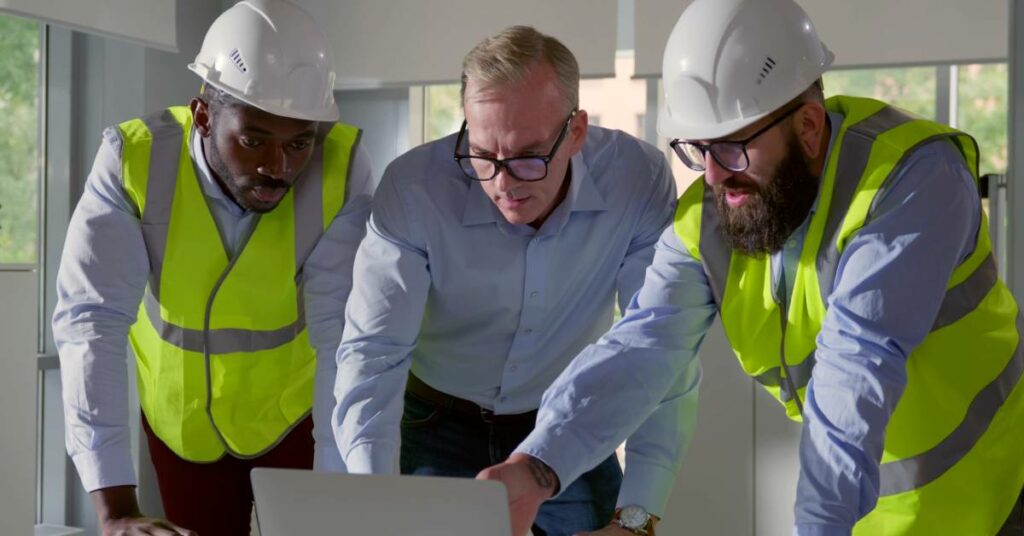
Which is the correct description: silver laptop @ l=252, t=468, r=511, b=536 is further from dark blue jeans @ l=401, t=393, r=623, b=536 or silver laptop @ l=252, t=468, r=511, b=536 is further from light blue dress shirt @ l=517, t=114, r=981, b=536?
dark blue jeans @ l=401, t=393, r=623, b=536

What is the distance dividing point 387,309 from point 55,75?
284cm

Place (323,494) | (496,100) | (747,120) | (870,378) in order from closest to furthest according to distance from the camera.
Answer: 1. (323,494)
2. (870,378)
3. (747,120)
4. (496,100)

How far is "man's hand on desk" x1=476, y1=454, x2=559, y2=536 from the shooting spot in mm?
1738

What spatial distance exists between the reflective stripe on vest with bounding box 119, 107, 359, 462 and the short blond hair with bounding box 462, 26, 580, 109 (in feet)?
1.58

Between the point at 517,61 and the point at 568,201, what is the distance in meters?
0.30

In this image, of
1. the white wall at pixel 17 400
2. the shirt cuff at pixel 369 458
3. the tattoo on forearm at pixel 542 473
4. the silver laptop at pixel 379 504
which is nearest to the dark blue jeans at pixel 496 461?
the shirt cuff at pixel 369 458

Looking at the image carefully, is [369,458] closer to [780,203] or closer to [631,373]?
[631,373]

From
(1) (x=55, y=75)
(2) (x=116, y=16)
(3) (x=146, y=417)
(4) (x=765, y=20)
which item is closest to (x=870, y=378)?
(4) (x=765, y=20)

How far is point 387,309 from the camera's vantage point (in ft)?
7.25

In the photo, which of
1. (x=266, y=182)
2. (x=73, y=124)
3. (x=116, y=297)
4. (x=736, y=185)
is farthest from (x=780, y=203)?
(x=73, y=124)

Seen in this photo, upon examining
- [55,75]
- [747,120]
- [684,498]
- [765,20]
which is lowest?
[684,498]

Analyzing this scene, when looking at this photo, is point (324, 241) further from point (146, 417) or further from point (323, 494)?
point (323, 494)

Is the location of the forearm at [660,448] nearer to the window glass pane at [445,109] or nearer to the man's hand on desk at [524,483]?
the man's hand on desk at [524,483]

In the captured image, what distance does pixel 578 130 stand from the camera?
2.25 m
